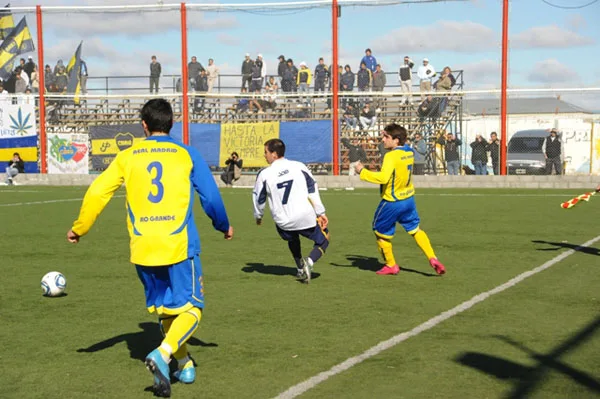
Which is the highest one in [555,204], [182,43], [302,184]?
[182,43]

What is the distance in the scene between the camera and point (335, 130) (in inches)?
1105

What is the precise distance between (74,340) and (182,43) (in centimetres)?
2319

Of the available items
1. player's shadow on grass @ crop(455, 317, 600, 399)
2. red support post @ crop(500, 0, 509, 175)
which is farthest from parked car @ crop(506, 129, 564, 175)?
player's shadow on grass @ crop(455, 317, 600, 399)

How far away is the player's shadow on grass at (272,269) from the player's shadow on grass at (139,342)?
330cm

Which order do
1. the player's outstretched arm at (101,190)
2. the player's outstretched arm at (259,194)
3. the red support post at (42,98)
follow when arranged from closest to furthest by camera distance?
1. the player's outstretched arm at (101,190)
2. the player's outstretched arm at (259,194)
3. the red support post at (42,98)

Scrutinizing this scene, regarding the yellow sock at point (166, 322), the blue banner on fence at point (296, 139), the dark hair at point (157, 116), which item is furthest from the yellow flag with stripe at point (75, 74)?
the yellow sock at point (166, 322)

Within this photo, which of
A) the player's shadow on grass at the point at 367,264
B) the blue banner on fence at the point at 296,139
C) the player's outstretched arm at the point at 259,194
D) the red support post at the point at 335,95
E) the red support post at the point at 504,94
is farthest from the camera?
the blue banner on fence at the point at 296,139

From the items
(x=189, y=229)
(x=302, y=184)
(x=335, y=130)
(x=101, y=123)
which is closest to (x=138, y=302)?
(x=302, y=184)

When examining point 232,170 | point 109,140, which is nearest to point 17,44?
point 109,140

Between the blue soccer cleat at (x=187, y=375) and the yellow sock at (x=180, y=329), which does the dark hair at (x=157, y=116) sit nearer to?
the yellow sock at (x=180, y=329)

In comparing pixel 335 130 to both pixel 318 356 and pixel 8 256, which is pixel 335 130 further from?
pixel 318 356

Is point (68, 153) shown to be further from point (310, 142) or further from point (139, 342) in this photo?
point (139, 342)

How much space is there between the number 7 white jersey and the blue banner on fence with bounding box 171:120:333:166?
18.2 m

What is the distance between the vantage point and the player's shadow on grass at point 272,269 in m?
10.2
